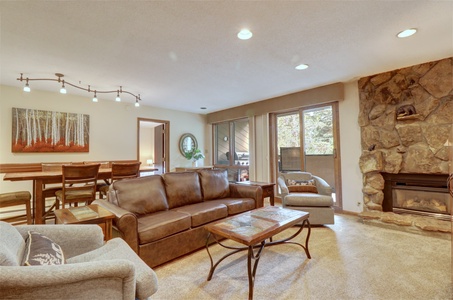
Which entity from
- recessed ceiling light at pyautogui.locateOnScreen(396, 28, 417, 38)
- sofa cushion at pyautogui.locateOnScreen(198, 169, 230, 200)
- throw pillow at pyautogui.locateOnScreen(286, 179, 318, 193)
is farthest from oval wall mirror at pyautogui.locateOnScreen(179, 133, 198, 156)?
recessed ceiling light at pyautogui.locateOnScreen(396, 28, 417, 38)

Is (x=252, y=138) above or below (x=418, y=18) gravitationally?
below

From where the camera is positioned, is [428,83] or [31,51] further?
[428,83]

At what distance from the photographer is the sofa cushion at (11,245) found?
0.96 m

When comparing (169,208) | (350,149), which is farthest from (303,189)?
(169,208)

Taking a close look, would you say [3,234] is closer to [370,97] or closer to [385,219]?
[385,219]

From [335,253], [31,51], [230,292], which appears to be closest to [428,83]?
[335,253]

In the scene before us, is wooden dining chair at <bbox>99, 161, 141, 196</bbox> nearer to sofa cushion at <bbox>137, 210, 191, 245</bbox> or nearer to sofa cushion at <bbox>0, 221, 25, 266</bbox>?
sofa cushion at <bbox>137, 210, 191, 245</bbox>

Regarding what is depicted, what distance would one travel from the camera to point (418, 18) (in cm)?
210

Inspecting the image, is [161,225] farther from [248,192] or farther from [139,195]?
[248,192]

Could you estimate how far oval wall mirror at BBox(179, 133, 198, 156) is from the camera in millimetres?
6293

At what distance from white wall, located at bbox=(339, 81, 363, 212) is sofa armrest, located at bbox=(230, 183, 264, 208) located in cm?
186

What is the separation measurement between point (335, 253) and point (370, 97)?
109 inches

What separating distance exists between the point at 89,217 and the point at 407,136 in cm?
439

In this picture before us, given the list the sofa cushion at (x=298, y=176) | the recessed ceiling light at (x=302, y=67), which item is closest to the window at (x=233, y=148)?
the sofa cushion at (x=298, y=176)
